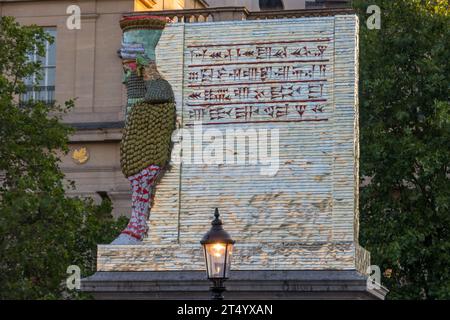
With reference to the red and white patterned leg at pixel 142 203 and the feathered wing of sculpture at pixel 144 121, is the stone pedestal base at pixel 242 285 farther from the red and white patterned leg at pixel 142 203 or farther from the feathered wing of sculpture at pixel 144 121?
the feathered wing of sculpture at pixel 144 121

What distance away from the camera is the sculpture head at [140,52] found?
107 ft

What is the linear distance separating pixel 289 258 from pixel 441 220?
1378 cm

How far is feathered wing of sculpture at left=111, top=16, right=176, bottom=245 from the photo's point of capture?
3225 centimetres

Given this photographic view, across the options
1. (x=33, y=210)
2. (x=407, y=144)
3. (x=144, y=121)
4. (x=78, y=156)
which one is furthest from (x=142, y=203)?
(x=78, y=156)

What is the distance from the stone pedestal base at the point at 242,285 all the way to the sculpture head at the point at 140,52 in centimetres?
369

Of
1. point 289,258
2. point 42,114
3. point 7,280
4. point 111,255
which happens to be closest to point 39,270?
point 7,280

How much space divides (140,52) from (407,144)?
13580 millimetres

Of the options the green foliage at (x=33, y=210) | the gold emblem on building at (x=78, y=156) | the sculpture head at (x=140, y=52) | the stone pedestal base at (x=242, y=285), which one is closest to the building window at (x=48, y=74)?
the gold emblem on building at (x=78, y=156)

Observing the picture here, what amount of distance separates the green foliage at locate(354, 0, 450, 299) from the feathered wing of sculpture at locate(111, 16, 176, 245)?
38.4 feet

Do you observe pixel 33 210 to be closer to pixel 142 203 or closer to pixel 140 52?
pixel 142 203

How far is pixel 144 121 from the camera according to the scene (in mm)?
32469

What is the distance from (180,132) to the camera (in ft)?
106
